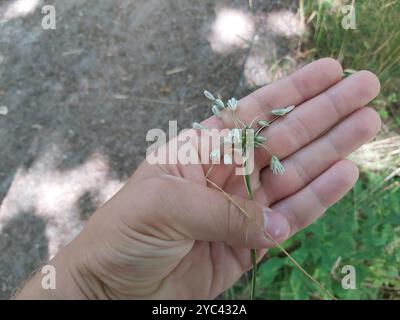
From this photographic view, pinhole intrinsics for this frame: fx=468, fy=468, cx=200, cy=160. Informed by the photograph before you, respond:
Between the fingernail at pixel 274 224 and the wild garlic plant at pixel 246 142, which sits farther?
the wild garlic plant at pixel 246 142

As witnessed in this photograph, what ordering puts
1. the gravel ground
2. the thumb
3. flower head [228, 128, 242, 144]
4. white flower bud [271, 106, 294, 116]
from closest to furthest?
the thumb
flower head [228, 128, 242, 144]
white flower bud [271, 106, 294, 116]
the gravel ground

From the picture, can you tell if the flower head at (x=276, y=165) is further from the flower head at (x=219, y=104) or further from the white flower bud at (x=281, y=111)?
the flower head at (x=219, y=104)

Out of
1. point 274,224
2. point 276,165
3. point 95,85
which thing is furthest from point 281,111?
point 95,85

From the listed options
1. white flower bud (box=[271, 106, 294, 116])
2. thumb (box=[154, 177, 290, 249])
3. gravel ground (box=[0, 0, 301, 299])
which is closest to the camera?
thumb (box=[154, 177, 290, 249])

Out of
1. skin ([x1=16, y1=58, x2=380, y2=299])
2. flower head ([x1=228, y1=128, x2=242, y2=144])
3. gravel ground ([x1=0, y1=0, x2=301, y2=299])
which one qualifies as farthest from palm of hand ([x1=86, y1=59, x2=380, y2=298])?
gravel ground ([x1=0, y1=0, x2=301, y2=299])

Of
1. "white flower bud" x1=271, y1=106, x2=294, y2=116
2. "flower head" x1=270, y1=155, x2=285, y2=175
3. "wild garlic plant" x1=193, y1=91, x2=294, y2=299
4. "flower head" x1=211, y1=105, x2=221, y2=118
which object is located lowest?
"flower head" x1=270, y1=155, x2=285, y2=175

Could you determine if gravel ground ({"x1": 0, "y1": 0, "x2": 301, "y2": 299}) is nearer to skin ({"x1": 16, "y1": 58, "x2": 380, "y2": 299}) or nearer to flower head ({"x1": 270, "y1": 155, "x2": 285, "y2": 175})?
skin ({"x1": 16, "y1": 58, "x2": 380, "y2": 299})

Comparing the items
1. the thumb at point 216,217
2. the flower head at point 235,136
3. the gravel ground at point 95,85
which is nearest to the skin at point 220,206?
the thumb at point 216,217
